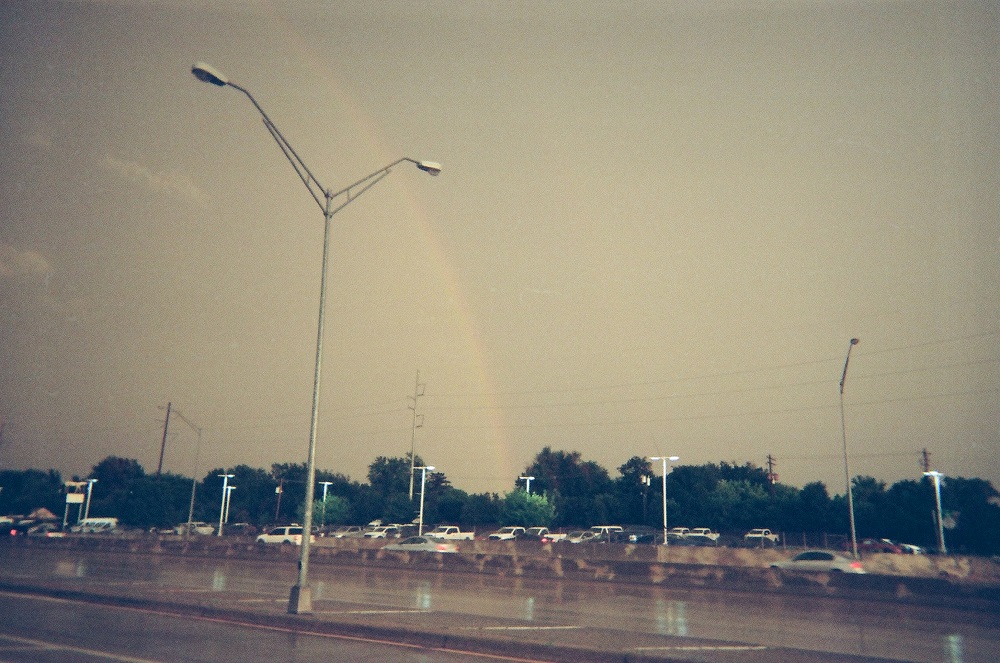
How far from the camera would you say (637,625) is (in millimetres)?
15344

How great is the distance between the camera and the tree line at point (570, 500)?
83194 millimetres

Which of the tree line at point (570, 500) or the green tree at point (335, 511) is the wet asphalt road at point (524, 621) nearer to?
the tree line at point (570, 500)

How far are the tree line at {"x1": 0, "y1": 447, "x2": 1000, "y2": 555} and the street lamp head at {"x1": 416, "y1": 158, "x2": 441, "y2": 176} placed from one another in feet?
233

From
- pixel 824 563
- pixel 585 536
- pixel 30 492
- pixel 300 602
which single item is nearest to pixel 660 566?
pixel 824 563

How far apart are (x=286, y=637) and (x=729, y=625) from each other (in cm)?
914

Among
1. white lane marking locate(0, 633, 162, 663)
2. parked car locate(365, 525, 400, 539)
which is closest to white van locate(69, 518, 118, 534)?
parked car locate(365, 525, 400, 539)

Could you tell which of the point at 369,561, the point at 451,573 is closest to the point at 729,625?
the point at 451,573

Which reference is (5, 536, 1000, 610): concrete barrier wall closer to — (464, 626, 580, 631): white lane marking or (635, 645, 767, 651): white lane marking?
(635, 645, 767, 651): white lane marking

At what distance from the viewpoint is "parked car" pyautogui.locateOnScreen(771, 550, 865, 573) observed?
99.5 ft

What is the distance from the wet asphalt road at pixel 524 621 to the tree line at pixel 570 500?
6540cm

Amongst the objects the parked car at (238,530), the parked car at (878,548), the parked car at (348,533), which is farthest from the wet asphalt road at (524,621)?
the parked car at (238,530)

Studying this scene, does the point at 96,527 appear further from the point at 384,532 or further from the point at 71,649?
the point at 71,649

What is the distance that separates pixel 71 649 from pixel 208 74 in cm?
1109

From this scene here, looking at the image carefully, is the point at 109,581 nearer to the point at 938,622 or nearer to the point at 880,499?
the point at 938,622
